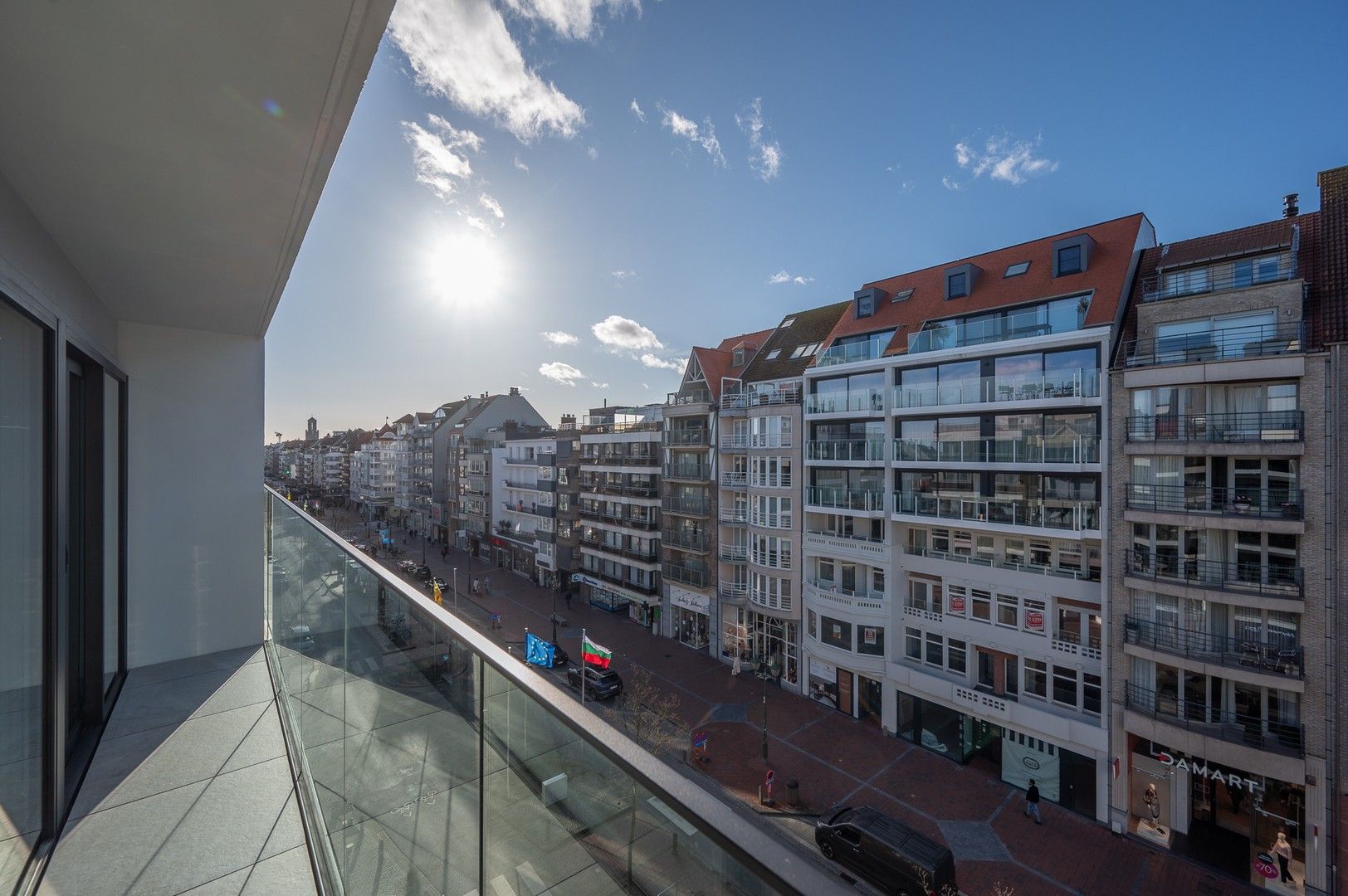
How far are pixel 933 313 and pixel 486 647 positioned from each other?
56.1 ft

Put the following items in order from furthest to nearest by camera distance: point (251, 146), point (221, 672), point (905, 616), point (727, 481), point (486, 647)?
point (727, 481)
point (905, 616)
point (221, 672)
point (251, 146)
point (486, 647)

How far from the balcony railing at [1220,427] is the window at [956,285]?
5.82 meters

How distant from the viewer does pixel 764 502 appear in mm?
18266

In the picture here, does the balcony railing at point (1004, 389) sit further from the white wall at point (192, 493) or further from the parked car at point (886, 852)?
the white wall at point (192, 493)

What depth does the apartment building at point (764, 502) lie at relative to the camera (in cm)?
1772

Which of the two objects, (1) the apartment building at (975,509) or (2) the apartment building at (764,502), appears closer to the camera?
(1) the apartment building at (975,509)

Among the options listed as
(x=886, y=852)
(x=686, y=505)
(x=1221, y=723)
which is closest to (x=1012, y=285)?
(x=1221, y=723)

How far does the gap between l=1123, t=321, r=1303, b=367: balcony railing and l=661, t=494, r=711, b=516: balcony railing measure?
12806 mm

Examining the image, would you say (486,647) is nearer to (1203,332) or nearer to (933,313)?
(1203,332)

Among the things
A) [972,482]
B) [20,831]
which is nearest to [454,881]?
[20,831]

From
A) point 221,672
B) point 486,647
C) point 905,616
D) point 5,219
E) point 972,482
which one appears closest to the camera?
point 486,647

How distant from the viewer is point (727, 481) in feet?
64.5

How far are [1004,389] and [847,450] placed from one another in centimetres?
424

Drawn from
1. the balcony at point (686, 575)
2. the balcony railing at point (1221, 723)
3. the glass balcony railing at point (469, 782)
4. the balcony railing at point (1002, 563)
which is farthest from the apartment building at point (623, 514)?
the glass balcony railing at point (469, 782)
